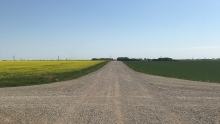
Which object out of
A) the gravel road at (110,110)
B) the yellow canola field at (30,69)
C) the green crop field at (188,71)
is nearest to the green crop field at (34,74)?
the yellow canola field at (30,69)

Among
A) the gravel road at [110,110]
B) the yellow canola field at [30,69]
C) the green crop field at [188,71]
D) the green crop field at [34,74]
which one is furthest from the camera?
the yellow canola field at [30,69]

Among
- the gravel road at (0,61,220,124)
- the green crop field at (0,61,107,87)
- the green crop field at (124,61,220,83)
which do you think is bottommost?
the green crop field at (124,61,220,83)

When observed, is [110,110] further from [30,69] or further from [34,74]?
[30,69]

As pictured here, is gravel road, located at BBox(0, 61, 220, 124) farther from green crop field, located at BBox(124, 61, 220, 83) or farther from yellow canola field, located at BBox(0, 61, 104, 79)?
yellow canola field, located at BBox(0, 61, 104, 79)

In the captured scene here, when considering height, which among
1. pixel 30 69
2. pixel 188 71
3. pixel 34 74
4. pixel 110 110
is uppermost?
pixel 30 69

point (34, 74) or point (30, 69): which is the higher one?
point (30, 69)

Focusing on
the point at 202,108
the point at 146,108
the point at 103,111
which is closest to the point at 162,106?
the point at 146,108

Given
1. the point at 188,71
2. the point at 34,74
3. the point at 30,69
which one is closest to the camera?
the point at 34,74

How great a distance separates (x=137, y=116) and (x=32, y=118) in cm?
421

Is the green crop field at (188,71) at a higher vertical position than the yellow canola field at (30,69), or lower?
lower

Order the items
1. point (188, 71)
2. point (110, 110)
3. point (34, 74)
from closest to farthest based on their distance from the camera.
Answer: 1. point (110, 110)
2. point (34, 74)
3. point (188, 71)

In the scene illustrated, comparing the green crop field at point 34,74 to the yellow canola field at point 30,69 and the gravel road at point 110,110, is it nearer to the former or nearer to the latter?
the yellow canola field at point 30,69

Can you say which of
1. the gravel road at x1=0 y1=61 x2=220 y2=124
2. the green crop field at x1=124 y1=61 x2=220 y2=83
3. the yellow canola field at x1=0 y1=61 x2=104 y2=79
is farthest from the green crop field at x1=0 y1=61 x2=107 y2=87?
the green crop field at x1=124 y1=61 x2=220 y2=83

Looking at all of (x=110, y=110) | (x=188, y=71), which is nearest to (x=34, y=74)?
(x=110, y=110)
